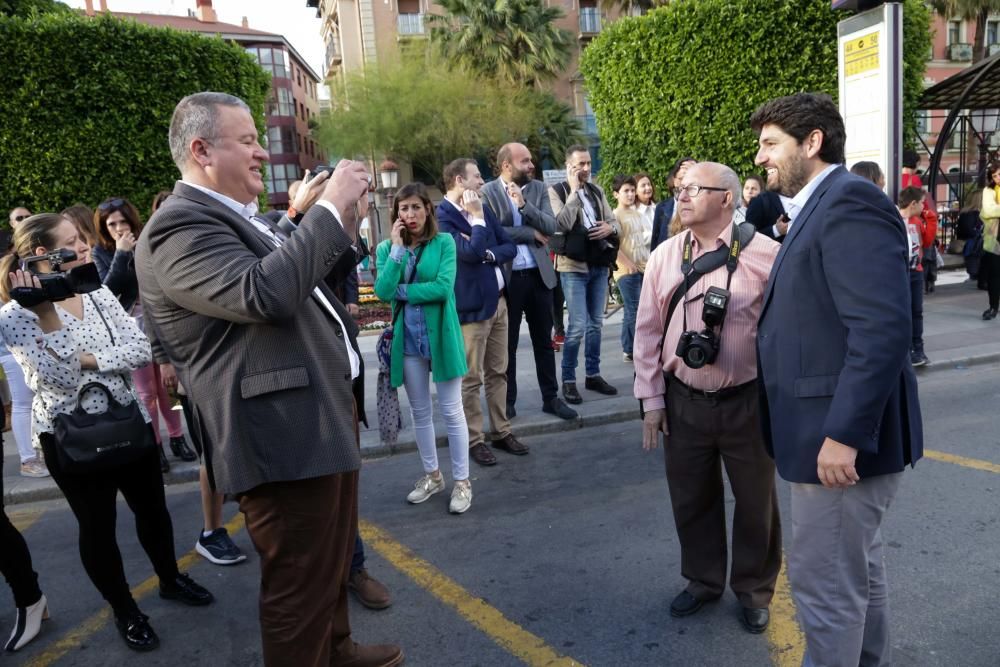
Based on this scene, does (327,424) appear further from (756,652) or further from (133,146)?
(133,146)

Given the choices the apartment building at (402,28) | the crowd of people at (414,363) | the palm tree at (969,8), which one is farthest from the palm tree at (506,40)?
the crowd of people at (414,363)

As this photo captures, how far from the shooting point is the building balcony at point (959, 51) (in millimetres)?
36750

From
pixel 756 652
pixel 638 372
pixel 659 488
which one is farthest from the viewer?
pixel 659 488

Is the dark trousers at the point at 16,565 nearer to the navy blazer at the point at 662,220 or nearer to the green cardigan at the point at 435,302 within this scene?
the green cardigan at the point at 435,302

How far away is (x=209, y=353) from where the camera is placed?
203 centimetres

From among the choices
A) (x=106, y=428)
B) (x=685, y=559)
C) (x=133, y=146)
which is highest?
(x=133, y=146)

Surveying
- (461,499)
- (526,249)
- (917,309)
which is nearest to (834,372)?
(461,499)

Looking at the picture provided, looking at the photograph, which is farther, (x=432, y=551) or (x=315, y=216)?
(x=432, y=551)

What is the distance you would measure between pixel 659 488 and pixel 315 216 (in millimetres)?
3243

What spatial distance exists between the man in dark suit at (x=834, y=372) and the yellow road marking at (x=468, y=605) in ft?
3.48

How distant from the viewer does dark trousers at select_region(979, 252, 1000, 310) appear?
867 centimetres

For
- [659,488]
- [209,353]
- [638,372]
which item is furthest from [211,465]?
[659,488]

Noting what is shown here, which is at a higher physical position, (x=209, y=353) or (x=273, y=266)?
(x=273, y=266)

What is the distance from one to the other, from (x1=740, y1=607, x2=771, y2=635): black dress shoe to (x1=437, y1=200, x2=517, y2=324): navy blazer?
2.64 meters
